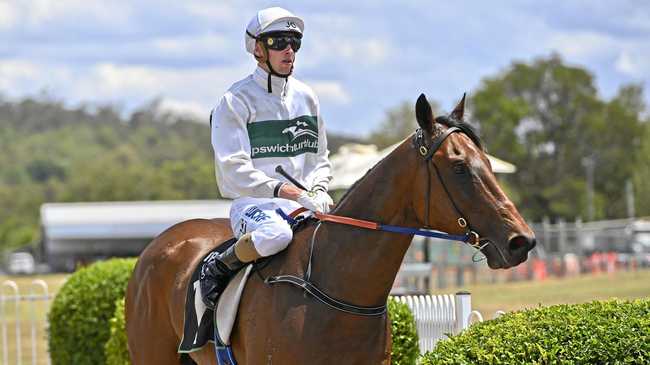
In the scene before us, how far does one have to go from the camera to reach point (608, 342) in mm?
5129

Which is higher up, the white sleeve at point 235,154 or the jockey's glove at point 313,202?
the white sleeve at point 235,154

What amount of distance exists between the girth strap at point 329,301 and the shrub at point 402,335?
243cm

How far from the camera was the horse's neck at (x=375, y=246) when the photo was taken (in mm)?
5191

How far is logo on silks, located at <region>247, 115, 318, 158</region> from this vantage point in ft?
19.0

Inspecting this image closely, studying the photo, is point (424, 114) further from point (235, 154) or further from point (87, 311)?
point (87, 311)

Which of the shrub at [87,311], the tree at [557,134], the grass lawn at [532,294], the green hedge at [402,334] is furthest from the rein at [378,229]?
the tree at [557,134]

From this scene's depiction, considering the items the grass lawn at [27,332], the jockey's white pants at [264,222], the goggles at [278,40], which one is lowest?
the grass lawn at [27,332]

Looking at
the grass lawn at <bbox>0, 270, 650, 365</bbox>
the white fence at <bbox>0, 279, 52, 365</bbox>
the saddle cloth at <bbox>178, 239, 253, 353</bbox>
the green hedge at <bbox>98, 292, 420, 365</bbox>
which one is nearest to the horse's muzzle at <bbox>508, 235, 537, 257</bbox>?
the saddle cloth at <bbox>178, 239, 253, 353</bbox>

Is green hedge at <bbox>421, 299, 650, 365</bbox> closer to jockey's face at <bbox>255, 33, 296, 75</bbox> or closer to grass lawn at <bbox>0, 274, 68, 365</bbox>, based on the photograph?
jockey's face at <bbox>255, 33, 296, 75</bbox>

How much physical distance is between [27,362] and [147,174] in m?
75.3

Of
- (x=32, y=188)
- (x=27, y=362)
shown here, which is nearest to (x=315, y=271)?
(x=27, y=362)

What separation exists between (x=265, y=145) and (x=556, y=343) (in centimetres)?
188

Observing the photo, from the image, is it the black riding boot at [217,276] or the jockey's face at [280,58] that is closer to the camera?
the black riding boot at [217,276]

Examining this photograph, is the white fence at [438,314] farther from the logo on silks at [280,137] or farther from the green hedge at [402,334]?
the logo on silks at [280,137]
